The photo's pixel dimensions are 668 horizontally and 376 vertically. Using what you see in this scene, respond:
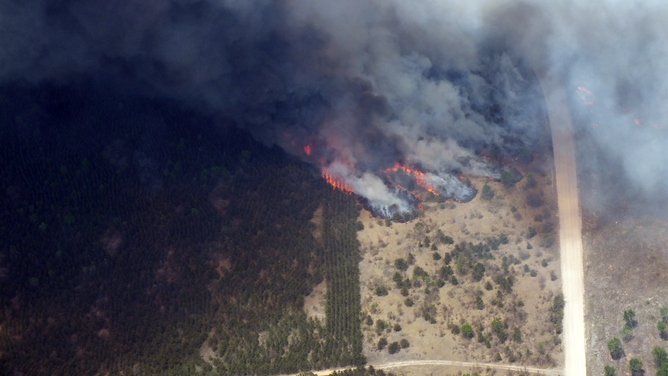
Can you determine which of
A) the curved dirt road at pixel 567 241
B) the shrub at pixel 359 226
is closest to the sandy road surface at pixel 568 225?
the curved dirt road at pixel 567 241

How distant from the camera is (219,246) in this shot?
62.7 meters

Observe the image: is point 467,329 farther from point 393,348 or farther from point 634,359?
point 634,359

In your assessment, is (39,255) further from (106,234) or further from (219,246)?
(219,246)

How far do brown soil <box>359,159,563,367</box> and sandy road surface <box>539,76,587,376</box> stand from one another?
92 centimetres

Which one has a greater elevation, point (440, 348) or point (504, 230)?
point (504, 230)

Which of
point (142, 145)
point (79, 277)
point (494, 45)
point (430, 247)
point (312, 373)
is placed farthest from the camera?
point (494, 45)

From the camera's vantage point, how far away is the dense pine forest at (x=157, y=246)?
5556 centimetres

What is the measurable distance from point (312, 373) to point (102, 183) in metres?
28.6

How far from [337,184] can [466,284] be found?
57.6ft

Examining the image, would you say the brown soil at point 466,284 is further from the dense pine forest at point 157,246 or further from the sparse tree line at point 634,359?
the sparse tree line at point 634,359

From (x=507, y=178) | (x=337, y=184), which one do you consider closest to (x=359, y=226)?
(x=337, y=184)

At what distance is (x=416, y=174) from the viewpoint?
71.3m

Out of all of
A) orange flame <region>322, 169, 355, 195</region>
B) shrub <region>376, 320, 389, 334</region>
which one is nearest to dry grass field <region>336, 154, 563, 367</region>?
shrub <region>376, 320, 389, 334</region>

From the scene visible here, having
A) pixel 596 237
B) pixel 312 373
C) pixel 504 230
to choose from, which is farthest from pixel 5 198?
pixel 596 237
